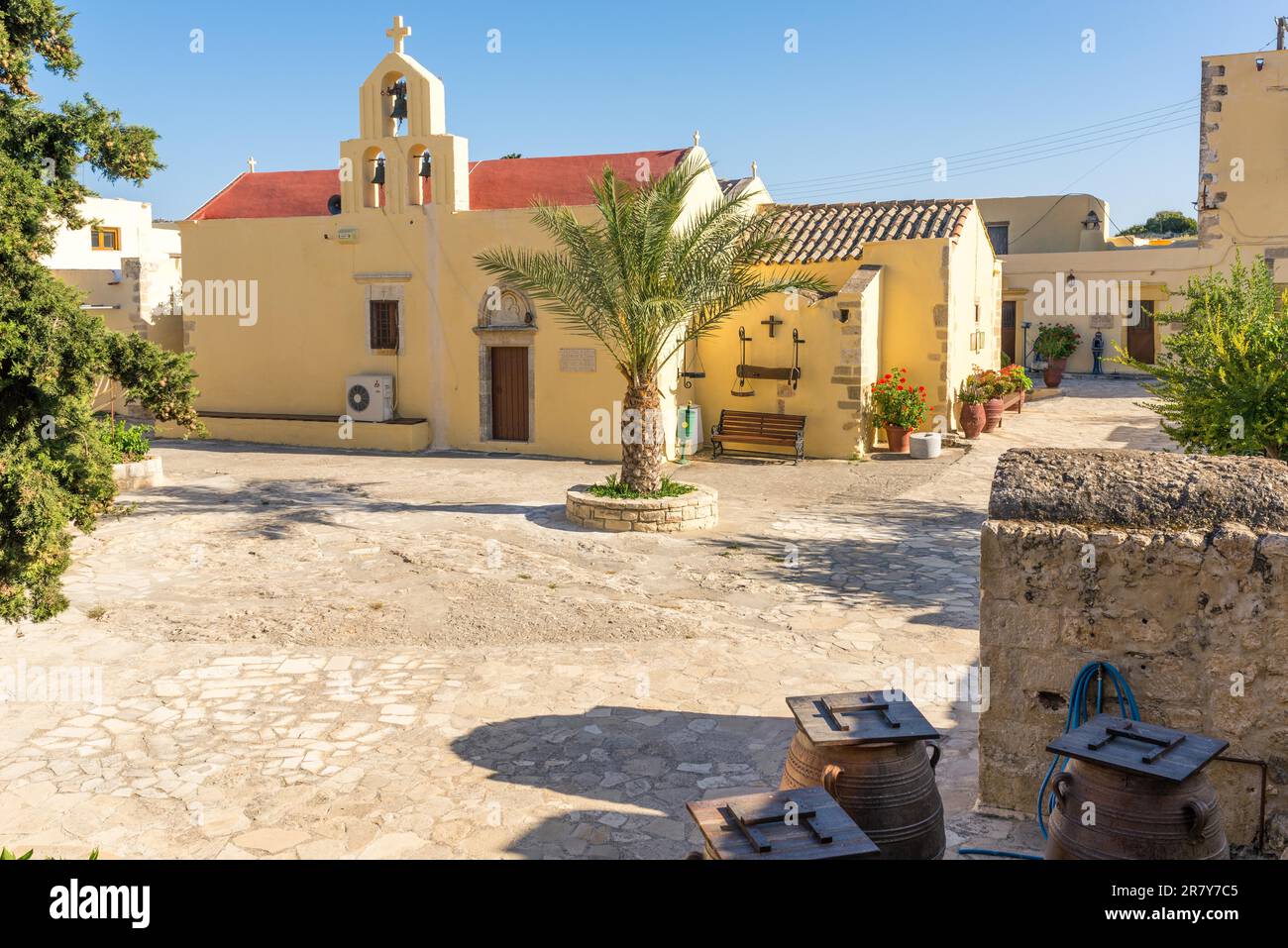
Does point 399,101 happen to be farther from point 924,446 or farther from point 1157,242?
point 1157,242

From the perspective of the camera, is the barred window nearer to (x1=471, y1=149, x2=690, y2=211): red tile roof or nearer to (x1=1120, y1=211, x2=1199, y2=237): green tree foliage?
(x1=471, y1=149, x2=690, y2=211): red tile roof

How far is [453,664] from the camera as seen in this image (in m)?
8.05

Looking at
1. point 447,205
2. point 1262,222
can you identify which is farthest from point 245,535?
point 1262,222

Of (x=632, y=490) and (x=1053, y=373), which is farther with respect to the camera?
(x=1053, y=373)

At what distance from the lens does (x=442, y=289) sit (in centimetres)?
1897

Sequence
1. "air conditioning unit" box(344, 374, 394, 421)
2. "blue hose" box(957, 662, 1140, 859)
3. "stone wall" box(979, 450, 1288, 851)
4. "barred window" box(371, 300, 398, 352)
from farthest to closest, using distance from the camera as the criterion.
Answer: "barred window" box(371, 300, 398, 352) < "air conditioning unit" box(344, 374, 394, 421) < "blue hose" box(957, 662, 1140, 859) < "stone wall" box(979, 450, 1288, 851)

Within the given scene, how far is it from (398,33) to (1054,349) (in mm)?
17321

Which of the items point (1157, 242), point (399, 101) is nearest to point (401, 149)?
point (399, 101)

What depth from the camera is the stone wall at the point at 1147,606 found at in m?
4.99

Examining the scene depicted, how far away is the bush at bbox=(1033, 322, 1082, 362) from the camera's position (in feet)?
88.5

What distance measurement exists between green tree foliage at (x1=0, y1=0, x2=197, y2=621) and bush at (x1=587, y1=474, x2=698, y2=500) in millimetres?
6435

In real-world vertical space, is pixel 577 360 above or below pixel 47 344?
above

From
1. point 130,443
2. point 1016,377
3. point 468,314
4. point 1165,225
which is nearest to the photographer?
point 130,443

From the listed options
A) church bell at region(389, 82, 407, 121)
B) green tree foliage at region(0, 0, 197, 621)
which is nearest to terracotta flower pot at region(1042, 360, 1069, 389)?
church bell at region(389, 82, 407, 121)
